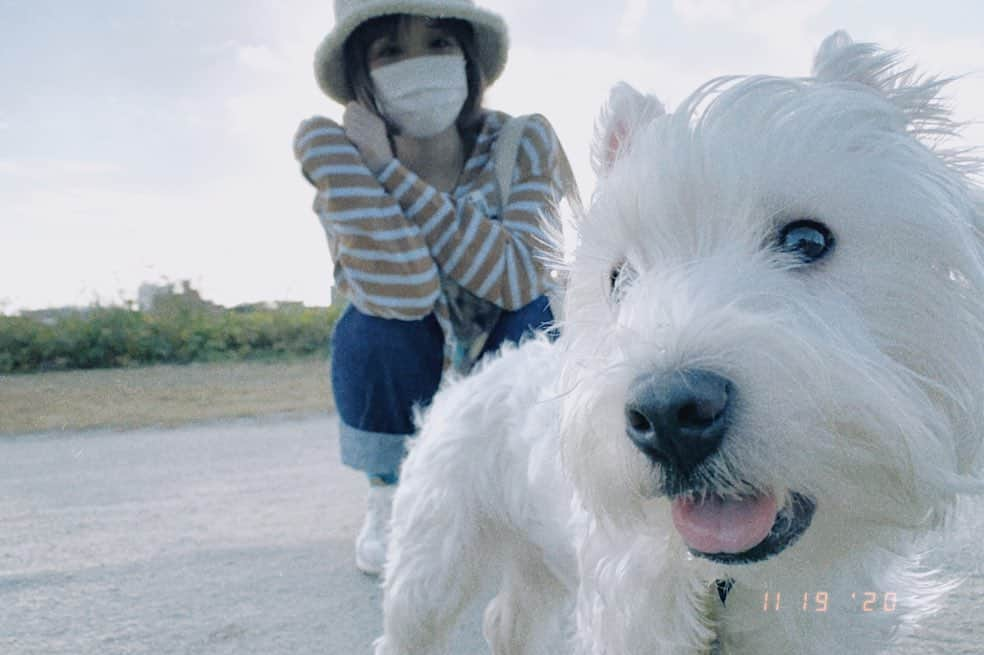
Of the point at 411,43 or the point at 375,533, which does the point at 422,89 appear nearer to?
the point at 411,43

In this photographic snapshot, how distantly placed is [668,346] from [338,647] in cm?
212

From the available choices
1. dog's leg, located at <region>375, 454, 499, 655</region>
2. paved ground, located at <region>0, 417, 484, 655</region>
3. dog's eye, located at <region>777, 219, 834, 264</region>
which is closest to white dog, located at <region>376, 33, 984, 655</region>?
dog's eye, located at <region>777, 219, 834, 264</region>

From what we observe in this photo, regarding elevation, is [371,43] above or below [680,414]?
above

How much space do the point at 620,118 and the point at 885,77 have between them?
58cm

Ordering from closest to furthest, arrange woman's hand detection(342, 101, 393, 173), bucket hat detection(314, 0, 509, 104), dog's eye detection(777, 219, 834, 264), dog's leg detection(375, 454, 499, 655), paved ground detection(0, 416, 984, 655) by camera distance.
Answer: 1. dog's eye detection(777, 219, 834, 264)
2. dog's leg detection(375, 454, 499, 655)
3. paved ground detection(0, 416, 984, 655)
4. bucket hat detection(314, 0, 509, 104)
5. woman's hand detection(342, 101, 393, 173)

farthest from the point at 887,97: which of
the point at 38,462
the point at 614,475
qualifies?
the point at 38,462

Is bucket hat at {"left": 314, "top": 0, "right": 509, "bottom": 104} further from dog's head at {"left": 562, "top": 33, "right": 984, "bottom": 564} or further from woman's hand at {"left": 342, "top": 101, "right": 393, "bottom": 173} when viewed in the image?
dog's head at {"left": 562, "top": 33, "right": 984, "bottom": 564}

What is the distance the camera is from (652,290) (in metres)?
1.55

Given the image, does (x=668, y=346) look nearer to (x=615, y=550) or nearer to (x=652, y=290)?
(x=652, y=290)

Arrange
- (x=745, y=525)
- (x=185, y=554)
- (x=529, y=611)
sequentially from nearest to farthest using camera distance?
(x=745, y=525) < (x=529, y=611) < (x=185, y=554)

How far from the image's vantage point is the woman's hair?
11.8 ft

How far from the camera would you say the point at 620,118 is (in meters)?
1.93

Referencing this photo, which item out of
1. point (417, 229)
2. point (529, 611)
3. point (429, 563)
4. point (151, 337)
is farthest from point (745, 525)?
point (151, 337)

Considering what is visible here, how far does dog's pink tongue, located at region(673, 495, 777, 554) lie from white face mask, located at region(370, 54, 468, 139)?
8.49 feet
